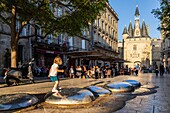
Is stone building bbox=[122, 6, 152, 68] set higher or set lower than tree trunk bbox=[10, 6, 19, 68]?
higher

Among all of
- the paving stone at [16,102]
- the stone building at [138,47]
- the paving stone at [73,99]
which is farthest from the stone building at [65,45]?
the stone building at [138,47]

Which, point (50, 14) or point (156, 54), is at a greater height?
point (156, 54)

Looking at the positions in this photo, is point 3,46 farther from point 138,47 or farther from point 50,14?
point 138,47

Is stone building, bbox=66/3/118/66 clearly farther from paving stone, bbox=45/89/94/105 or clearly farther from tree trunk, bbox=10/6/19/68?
paving stone, bbox=45/89/94/105

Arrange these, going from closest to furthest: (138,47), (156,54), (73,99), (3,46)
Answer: (73,99)
(3,46)
(138,47)
(156,54)

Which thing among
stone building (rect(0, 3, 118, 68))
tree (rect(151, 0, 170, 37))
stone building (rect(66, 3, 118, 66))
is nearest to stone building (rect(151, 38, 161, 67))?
stone building (rect(66, 3, 118, 66))

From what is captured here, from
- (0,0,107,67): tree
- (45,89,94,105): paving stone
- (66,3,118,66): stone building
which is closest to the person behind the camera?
(45,89,94,105): paving stone

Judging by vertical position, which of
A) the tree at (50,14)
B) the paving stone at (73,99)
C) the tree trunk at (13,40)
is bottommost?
the paving stone at (73,99)

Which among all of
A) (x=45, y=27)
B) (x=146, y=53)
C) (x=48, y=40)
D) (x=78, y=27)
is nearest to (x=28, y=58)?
(x=48, y=40)

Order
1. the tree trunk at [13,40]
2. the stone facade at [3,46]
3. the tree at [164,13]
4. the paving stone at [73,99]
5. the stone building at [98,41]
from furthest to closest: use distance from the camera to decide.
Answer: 1. the stone building at [98,41]
2. the stone facade at [3,46]
3. the tree at [164,13]
4. the tree trunk at [13,40]
5. the paving stone at [73,99]

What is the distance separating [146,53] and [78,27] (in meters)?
77.8

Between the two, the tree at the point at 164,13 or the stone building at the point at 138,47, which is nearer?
the tree at the point at 164,13

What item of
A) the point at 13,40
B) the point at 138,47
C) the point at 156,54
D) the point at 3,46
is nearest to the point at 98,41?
the point at 3,46

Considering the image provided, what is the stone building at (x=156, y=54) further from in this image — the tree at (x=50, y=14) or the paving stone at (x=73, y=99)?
the paving stone at (x=73, y=99)
